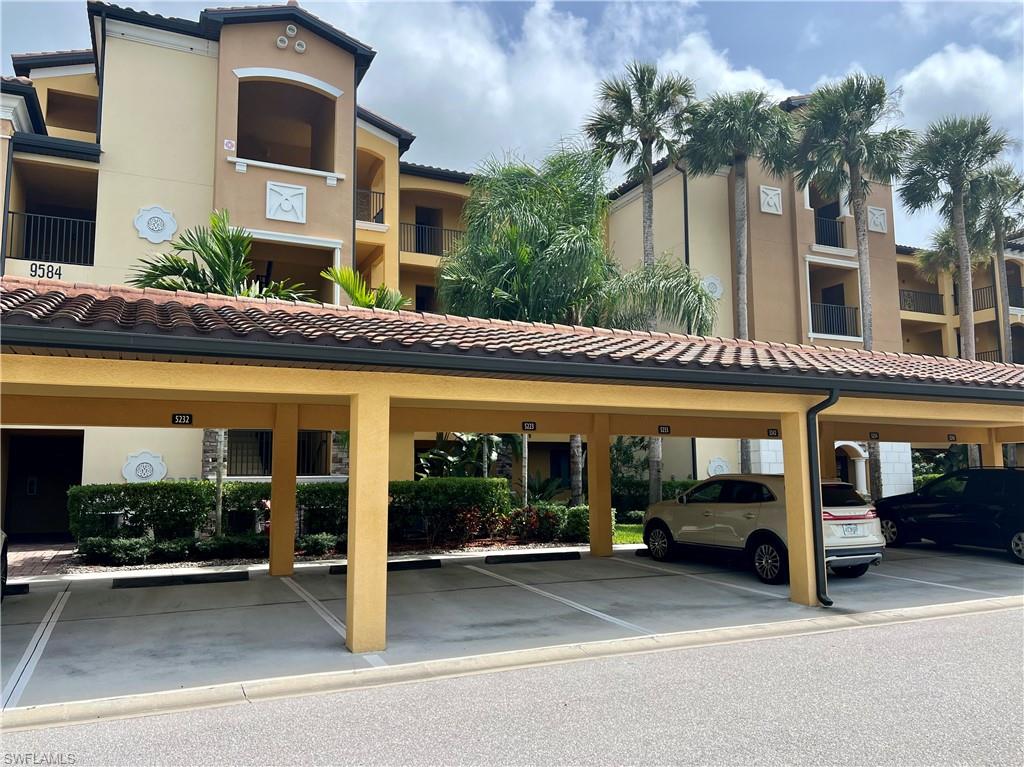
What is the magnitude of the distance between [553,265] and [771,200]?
11242 millimetres

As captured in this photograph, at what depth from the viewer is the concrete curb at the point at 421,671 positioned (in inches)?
223

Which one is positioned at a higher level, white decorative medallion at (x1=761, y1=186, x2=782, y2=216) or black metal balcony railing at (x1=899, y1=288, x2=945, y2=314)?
white decorative medallion at (x1=761, y1=186, x2=782, y2=216)

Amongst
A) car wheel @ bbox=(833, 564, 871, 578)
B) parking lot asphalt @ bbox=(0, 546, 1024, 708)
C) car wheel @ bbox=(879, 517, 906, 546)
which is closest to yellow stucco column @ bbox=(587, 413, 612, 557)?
parking lot asphalt @ bbox=(0, 546, 1024, 708)

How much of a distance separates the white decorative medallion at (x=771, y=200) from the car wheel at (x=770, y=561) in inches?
629

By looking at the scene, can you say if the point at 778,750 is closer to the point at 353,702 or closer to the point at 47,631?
the point at 353,702

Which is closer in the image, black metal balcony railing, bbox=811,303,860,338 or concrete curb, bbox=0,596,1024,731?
concrete curb, bbox=0,596,1024,731

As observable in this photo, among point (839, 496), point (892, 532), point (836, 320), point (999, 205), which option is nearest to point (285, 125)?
point (839, 496)

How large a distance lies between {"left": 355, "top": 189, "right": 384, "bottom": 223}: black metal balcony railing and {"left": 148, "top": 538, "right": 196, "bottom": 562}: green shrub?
11.1 meters

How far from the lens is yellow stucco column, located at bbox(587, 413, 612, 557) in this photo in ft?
48.6

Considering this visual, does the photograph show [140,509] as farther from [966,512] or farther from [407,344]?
[966,512]

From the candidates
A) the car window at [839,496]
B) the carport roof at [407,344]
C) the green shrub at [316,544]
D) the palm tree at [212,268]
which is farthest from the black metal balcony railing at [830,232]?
the palm tree at [212,268]

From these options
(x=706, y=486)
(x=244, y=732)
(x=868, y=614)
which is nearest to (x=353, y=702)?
(x=244, y=732)

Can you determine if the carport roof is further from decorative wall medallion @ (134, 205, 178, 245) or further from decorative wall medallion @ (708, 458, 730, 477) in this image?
decorative wall medallion @ (708, 458, 730, 477)

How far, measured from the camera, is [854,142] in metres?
22.4
